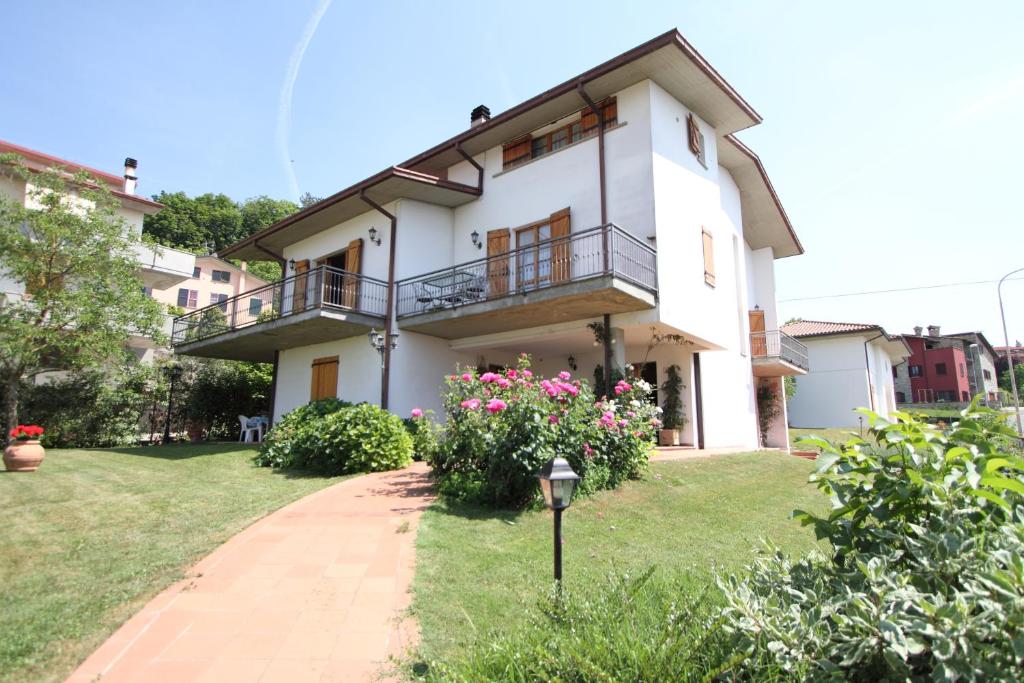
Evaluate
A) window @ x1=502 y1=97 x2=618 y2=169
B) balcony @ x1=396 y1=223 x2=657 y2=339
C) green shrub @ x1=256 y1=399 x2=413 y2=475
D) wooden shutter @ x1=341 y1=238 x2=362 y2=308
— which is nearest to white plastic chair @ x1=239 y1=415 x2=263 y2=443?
wooden shutter @ x1=341 y1=238 x2=362 y2=308

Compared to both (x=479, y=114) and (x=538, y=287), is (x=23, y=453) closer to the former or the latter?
(x=538, y=287)

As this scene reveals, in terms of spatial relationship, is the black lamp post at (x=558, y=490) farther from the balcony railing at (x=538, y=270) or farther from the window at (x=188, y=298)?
the window at (x=188, y=298)

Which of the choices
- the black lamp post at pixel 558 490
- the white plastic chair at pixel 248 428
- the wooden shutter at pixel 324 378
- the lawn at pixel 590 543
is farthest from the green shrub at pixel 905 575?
the white plastic chair at pixel 248 428

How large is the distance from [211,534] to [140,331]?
9887 millimetres

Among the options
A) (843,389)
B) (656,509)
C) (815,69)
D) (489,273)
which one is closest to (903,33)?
(815,69)

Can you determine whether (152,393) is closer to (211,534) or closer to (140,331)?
(140,331)

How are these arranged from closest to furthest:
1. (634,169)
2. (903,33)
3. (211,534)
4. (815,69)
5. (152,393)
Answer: (211,534)
(903,33)
(815,69)
(634,169)
(152,393)

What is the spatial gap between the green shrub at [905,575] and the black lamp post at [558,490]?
1221mm

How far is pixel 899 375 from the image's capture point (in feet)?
158

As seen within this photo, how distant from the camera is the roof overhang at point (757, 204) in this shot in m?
14.1

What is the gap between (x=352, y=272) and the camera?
13.4 m

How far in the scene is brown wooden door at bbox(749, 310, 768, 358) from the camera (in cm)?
1611

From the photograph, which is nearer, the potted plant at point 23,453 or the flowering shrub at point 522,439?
the flowering shrub at point 522,439

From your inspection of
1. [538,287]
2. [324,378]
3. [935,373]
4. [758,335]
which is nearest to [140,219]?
[324,378]
